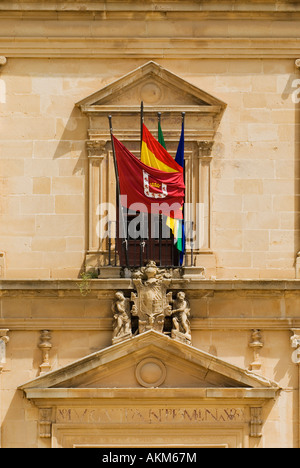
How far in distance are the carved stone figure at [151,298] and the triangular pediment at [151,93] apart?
292 cm

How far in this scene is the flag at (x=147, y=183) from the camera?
31.5 metres

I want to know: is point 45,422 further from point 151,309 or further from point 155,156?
point 155,156

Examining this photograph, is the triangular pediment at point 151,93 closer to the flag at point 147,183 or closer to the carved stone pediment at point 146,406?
the flag at point 147,183

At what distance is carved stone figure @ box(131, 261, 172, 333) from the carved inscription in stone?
1.36m

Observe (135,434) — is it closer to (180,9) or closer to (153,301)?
(153,301)

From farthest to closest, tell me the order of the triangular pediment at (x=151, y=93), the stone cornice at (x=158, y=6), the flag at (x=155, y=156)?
the stone cornice at (x=158, y=6) → the triangular pediment at (x=151, y=93) → the flag at (x=155, y=156)

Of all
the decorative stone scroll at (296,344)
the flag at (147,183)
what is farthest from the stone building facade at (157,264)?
the flag at (147,183)

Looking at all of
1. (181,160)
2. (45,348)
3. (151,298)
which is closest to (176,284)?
(151,298)

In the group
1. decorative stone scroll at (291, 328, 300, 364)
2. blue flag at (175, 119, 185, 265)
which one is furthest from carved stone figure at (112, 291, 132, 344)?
decorative stone scroll at (291, 328, 300, 364)

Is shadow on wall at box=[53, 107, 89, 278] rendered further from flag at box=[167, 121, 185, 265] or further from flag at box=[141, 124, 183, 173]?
flag at box=[167, 121, 185, 265]

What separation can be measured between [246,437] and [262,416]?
1.42ft

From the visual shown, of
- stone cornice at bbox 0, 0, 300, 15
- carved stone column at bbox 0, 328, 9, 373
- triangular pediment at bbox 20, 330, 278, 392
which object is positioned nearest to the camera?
triangular pediment at bbox 20, 330, 278, 392

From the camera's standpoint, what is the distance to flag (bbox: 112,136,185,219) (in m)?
31.5

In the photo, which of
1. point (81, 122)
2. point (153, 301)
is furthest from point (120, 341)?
point (81, 122)
